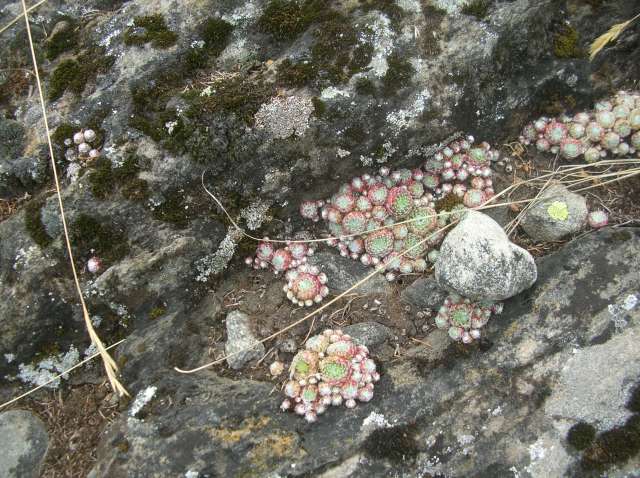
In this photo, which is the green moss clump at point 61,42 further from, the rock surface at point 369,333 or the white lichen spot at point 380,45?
the rock surface at point 369,333

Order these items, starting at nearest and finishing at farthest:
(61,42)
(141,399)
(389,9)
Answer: (141,399), (389,9), (61,42)

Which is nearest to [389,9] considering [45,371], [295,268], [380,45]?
[380,45]

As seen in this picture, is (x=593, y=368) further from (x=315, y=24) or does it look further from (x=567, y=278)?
(x=315, y=24)

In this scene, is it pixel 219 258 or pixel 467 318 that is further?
pixel 219 258

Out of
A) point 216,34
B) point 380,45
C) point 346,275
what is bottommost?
point 346,275

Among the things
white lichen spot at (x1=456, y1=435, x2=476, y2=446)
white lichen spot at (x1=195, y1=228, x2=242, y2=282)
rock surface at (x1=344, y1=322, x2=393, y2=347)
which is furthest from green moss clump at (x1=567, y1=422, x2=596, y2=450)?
white lichen spot at (x1=195, y1=228, x2=242, y2=282)

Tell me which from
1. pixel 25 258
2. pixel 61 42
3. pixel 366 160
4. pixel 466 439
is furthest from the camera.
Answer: pixel 61 42

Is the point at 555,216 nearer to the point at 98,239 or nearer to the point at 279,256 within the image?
the point at 279,256
